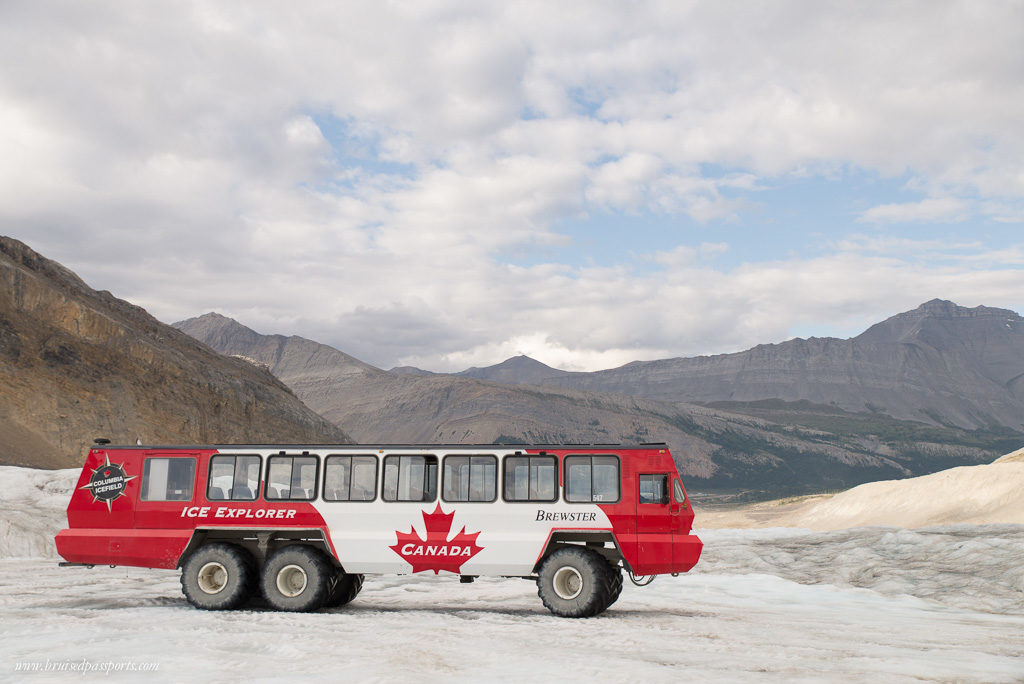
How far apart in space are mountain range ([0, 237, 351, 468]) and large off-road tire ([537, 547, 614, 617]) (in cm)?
4664

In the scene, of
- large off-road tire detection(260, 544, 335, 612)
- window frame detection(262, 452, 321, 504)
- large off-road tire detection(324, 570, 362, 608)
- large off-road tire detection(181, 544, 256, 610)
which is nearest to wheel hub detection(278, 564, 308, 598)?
large off-road tire detection(260, 544, 335, 612)

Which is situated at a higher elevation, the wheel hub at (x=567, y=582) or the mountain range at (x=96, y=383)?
the mountain range at (x=96, y=383)

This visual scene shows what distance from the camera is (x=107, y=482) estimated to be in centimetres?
1554

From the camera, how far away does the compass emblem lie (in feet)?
50.8

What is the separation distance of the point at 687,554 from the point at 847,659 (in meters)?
3.68

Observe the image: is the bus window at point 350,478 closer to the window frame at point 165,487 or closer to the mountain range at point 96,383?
the window frame at point 165,487

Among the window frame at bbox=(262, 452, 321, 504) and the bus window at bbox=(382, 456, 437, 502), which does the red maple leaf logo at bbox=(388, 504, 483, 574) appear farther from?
the window frame at bbox=(262, 452, 321, 504)

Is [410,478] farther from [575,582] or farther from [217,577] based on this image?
[217,577]

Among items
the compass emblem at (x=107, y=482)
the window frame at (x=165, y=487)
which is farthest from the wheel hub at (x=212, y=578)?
the compass emblem at (x=107, y=482)

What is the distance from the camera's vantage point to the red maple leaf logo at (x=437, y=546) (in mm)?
14570

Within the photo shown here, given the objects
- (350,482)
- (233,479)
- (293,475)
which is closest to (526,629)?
(350,482)

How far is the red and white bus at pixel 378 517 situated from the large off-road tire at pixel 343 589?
0.09 metres

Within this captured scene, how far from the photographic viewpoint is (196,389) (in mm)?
72562

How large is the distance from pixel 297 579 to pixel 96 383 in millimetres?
57134
